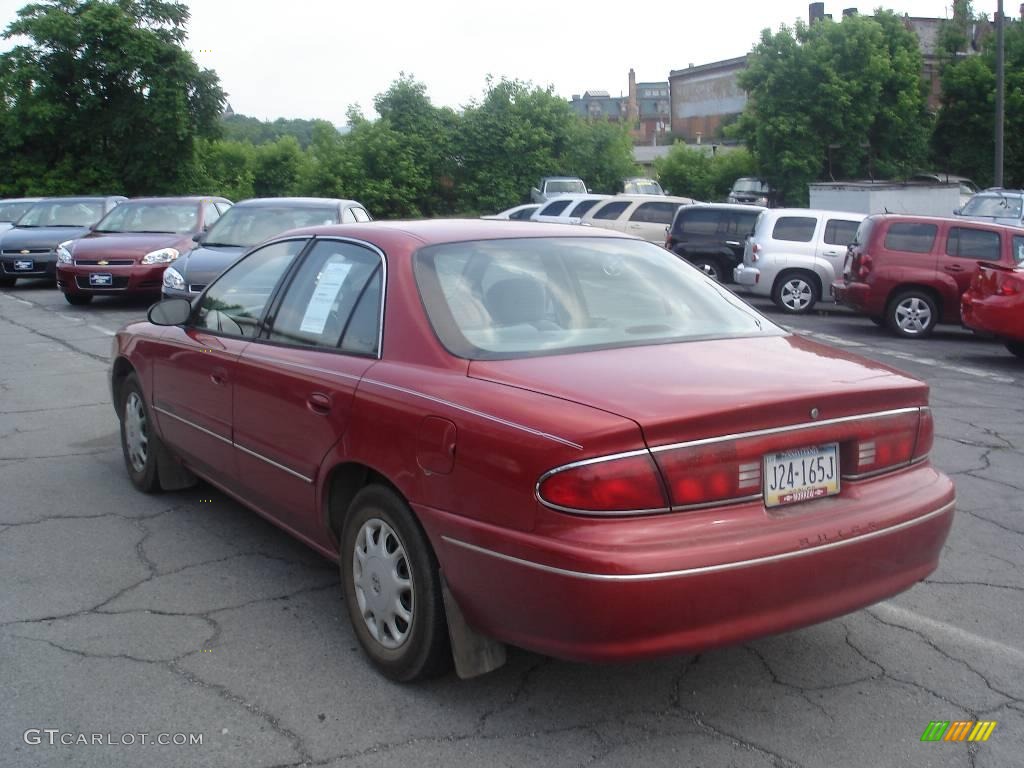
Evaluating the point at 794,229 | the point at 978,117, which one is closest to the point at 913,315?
the point at 794,229

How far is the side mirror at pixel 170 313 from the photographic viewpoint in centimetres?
555

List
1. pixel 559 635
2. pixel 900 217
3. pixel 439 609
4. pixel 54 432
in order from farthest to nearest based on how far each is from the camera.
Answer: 1. pixel 900 217
2. pixel 54 432
3. pixel 439 609
4. pixel 559 635

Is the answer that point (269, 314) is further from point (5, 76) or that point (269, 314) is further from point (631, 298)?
point (5, 76)

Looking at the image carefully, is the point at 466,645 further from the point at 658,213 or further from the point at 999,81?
the point at 999,81

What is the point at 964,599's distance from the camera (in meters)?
4.65

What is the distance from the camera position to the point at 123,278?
605 inches

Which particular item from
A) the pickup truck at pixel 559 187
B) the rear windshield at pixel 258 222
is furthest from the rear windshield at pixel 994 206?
the pickup truck at pixel 559 187

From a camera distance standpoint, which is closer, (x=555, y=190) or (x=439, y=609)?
(x=439, y=609)

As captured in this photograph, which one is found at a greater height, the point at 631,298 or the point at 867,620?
the point at 631,298

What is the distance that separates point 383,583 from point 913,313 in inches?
483

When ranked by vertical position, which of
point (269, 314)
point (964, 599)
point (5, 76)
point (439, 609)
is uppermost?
point (5, 76)

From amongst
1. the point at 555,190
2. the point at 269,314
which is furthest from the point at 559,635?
the point at 555,190

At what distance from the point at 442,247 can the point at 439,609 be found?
1.42 meters

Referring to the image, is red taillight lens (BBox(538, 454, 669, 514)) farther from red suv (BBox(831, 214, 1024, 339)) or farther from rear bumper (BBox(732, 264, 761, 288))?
rear bumper (BBox(732, 264, 761, 288))
